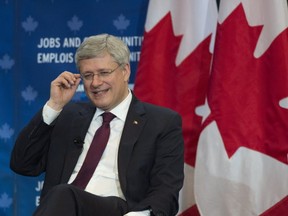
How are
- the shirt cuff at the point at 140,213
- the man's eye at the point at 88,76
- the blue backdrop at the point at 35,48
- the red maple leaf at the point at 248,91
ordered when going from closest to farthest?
the shirt cuff at the point at 140,213
the man's eye at the point at 88,76
the red maple leaf at the point at 248,91
the blue backdrop at the point at 35,48

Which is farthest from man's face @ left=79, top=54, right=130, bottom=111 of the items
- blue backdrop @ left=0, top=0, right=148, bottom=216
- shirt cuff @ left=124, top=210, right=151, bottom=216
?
blue backdrop @ left=0, top=0, right=148, bottom=216

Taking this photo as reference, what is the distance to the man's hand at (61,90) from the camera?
9.61ft

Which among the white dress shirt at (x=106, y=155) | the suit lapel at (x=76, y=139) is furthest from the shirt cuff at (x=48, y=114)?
the suit lapel at (x=76, y=139)

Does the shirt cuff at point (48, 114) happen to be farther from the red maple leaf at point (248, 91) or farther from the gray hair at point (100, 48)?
the red maple leaf at point (248, 91)

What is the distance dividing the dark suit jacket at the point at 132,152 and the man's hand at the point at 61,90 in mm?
81

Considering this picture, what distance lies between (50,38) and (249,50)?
136 centimetres

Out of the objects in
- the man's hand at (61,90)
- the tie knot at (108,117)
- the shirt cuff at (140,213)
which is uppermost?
the man's hand at (61,90)

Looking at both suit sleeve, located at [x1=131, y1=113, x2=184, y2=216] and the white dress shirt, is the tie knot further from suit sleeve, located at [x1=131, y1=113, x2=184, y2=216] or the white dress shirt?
suit sleeve, located at [x1=131, y1=113, x2=184, y2=216]

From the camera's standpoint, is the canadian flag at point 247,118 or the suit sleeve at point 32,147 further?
the canadian flag at point 247,118

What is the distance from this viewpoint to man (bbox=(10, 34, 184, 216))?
9.08ft

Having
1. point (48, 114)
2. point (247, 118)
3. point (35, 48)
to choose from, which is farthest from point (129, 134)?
point (35, 48)

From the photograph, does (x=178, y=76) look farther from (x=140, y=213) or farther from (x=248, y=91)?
(x=140, y=213)

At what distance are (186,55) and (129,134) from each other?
0.95 meters

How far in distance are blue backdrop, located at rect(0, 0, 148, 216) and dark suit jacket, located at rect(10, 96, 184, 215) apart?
105 cm
